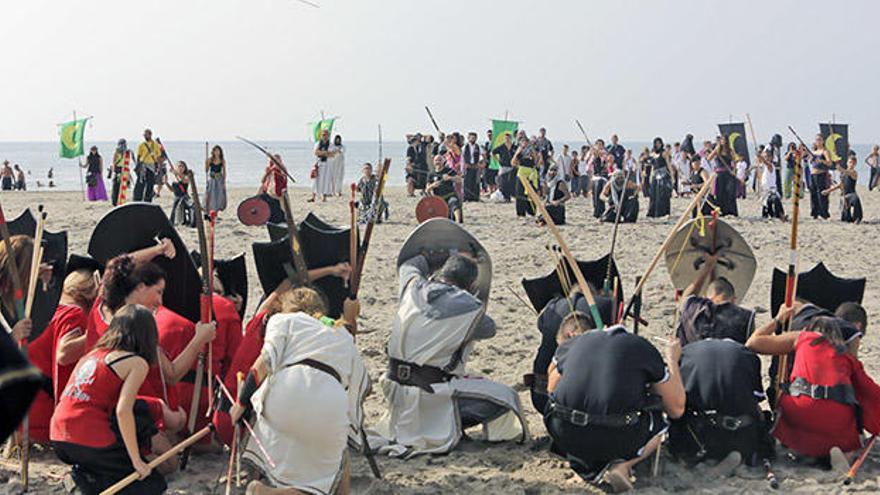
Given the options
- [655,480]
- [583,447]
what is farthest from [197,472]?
[655,480]

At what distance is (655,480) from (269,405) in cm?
216

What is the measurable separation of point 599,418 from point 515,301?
211 inches

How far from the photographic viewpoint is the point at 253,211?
646 inches

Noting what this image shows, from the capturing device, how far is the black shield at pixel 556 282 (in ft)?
22.2

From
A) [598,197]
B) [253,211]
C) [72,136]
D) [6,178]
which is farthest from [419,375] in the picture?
[6,178]

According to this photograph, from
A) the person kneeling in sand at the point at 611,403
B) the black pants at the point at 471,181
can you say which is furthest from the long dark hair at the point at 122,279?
the black pants at the point at 471,181

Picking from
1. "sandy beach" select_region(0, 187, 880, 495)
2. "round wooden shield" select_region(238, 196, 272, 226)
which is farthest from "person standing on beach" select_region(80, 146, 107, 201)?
"round wooden shield" select_region(238, 196, 272, 226)

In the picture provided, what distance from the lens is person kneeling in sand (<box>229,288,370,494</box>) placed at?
15.4 feet

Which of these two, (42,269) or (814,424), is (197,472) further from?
(814,424)

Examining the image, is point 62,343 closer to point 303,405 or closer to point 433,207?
point 303,405

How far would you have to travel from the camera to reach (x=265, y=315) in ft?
18.4

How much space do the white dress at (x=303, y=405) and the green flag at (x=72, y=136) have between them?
2234 centimetres

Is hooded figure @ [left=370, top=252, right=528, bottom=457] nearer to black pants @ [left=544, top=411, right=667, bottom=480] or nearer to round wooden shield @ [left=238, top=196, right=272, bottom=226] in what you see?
black pants @ [left=544, top=411, right=667, bottom=480]

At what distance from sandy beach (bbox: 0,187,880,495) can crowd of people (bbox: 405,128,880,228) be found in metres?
0.49
